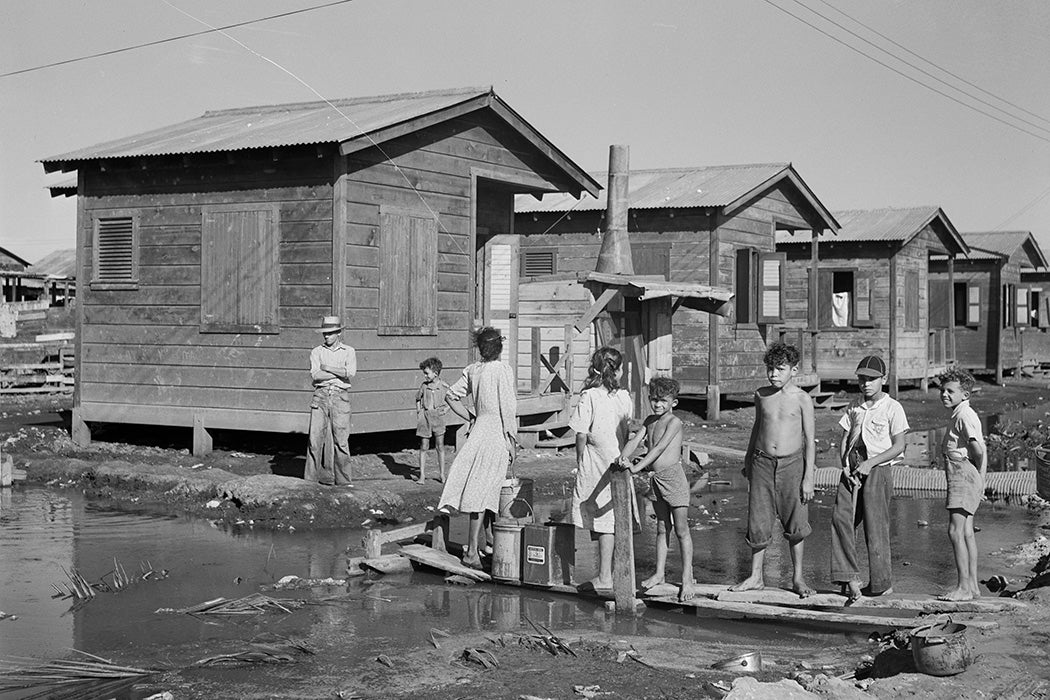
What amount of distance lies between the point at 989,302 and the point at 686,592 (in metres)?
31.5

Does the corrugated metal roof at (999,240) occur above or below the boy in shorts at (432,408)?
above

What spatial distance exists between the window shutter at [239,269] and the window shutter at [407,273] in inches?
53.8

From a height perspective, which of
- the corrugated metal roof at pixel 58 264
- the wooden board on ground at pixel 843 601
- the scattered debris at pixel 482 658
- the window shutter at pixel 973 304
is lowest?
the scattered debris at pixel 482 658

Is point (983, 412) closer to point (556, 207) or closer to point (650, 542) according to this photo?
point (556, 207)

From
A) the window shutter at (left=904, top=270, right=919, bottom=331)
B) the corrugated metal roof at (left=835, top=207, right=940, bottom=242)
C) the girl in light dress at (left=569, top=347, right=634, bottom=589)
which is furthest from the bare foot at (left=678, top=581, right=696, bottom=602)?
the window shutter at (left=904, top=270, right=919, bottom=331)

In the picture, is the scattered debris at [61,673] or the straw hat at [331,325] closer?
the scattered debris at [61,673]

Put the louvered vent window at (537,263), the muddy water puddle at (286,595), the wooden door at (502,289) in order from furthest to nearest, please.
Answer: the louvered vent window at (537,263) → the wooden door at (502,289) → the muddy water puddle at (286,595)

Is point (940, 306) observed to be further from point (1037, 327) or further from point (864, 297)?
point (1037, 327)

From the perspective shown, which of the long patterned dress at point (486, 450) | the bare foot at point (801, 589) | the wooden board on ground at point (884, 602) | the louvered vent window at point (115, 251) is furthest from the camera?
the louvered vent window at point (115, 251)

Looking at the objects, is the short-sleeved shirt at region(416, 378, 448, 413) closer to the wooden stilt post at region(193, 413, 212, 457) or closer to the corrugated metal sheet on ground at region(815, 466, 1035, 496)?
the wooden stilt post at region(193, 413, 212, 457)

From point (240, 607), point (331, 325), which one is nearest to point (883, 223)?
point (331, 325)

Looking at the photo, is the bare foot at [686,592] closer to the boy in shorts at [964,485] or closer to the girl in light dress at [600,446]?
the girl in light dress at [600,446]

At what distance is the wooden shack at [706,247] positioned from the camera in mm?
23406

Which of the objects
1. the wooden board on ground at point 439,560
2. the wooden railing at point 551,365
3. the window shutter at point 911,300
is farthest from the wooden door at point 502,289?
the window shutter at point 911,300
